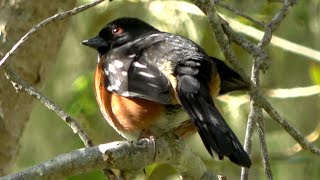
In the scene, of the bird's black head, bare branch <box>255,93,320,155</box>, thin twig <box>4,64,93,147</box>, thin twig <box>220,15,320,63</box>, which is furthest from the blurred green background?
thin twig <box>4,64,93,147</box>

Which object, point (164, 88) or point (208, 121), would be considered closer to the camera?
point (208, 121)

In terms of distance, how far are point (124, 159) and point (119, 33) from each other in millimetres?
1393

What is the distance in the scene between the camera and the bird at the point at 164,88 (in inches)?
125

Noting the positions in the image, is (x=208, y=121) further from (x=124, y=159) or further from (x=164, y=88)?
(x=124, y=159)

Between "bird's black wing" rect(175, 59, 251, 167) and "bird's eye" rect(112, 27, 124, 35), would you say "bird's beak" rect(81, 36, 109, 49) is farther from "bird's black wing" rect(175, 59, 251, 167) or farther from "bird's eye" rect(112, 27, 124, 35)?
"bird's black wing" rect(175, 59, 251, 167)

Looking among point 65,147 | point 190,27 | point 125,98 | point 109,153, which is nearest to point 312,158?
point 190,27

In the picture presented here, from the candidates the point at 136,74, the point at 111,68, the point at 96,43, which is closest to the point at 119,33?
the point at 96,43

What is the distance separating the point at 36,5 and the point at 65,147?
52.6 inches

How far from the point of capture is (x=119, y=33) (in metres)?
4.08

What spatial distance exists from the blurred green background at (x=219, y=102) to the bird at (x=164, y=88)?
0.74 metres

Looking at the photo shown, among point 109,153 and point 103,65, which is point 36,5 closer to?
point 103,65

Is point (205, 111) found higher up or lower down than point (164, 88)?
lower down

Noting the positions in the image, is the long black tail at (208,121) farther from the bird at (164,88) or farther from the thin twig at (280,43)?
the thin twig at (280,43)

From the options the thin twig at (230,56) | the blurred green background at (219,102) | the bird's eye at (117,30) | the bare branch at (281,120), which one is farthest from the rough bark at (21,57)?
the bare branch at (281,120)
